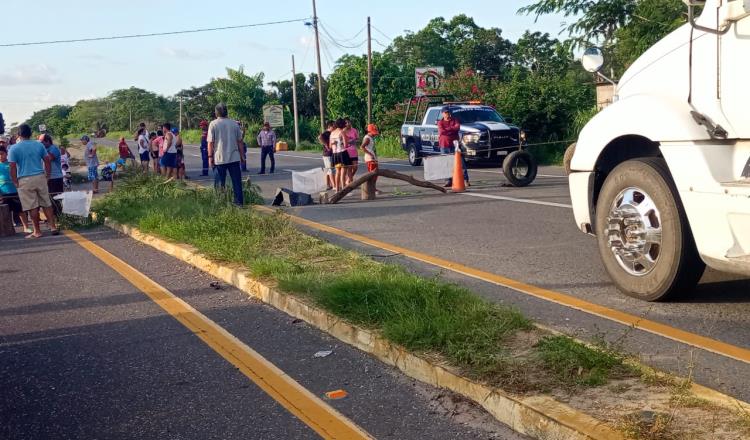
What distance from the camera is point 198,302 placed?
23.5 ft

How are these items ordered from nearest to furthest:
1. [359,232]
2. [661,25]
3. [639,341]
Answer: [639,341]
[359,232]
[661,25]

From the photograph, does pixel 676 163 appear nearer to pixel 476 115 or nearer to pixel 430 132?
pixel 476 115

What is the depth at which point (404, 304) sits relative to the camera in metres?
5.64

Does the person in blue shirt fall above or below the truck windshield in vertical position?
below

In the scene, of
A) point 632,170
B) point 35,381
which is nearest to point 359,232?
point 632,170

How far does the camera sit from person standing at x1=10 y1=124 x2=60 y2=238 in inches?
475

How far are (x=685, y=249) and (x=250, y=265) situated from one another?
12.8 ft

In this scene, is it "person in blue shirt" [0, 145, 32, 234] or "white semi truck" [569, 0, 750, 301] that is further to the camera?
"person in blue shirt" [0, 145, 32, 234]

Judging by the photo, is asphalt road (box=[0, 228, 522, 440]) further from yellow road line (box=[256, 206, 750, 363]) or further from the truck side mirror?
the truck side mirror

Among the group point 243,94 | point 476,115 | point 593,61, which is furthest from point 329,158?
point 243,94

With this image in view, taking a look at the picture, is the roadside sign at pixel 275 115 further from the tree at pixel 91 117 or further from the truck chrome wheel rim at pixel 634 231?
the tree at pixel 91 117

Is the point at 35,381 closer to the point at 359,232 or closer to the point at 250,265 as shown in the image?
the point at 250,265

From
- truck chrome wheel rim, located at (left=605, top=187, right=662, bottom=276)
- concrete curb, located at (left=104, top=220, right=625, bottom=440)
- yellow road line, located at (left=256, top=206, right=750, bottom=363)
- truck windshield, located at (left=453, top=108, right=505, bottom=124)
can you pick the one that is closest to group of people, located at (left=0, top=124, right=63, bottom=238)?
yellow road line, located at (left=256, top=206, right=750, bottom=363)

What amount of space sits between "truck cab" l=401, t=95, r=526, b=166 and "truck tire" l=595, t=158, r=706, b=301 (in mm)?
14000
